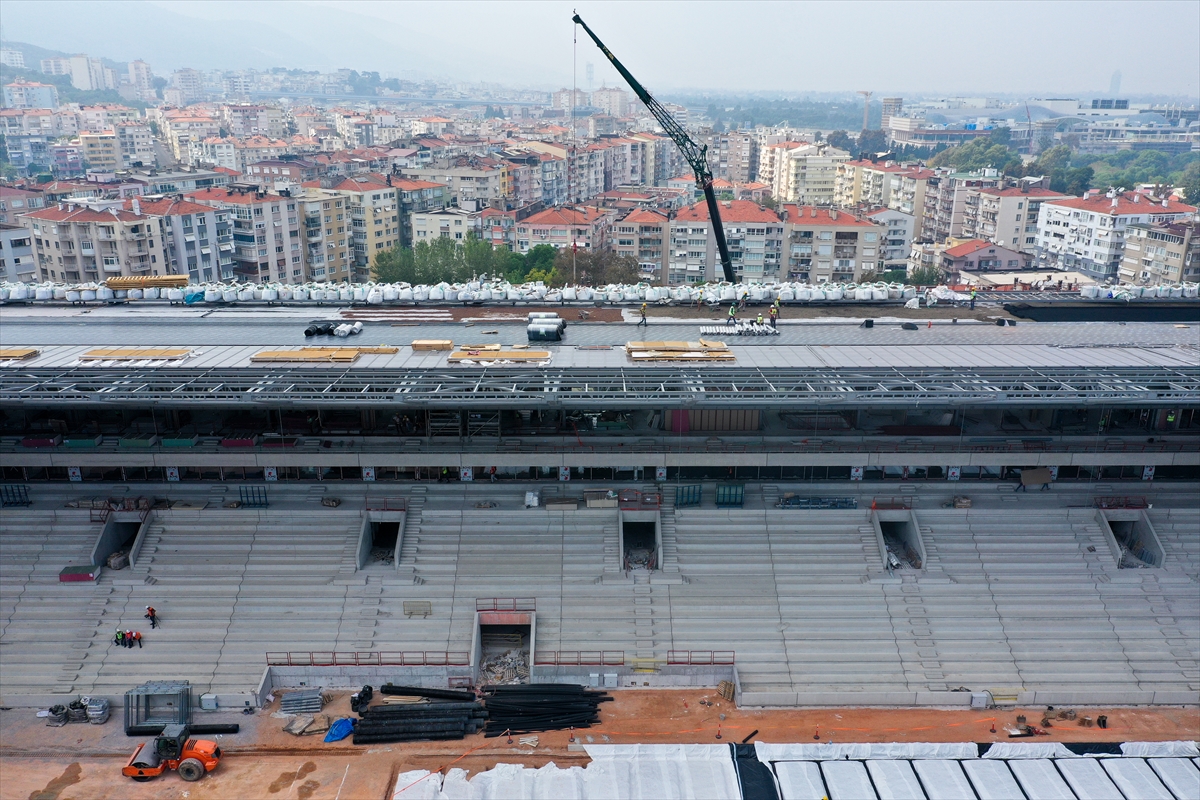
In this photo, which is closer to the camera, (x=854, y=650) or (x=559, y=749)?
(x=559, y=749)

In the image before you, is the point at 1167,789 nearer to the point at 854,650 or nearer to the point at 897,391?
the point at 854,650

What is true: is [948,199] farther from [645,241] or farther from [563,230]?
[563,230]

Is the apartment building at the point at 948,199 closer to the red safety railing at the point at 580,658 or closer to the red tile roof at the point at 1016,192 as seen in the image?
the red tile roof at the point at 1016,192

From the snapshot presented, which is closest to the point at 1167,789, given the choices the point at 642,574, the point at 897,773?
the point at 897,773

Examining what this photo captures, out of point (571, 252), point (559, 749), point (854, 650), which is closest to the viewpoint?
point (559, 749)

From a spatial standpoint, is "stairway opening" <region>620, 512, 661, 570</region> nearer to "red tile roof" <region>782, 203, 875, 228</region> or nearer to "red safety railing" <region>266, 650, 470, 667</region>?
"red safety railing" <region>266, 650, 470, 667</region>

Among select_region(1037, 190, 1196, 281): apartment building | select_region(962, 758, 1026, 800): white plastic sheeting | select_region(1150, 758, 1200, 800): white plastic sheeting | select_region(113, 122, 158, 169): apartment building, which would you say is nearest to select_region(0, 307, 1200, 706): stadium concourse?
select_region(1150, 758, 1200, 800): white plastic sheeting

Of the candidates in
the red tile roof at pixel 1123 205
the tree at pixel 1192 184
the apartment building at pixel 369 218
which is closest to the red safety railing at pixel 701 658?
the apartment building at pixel 369 218

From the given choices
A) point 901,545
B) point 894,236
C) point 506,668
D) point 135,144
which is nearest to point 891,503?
point 901,545
